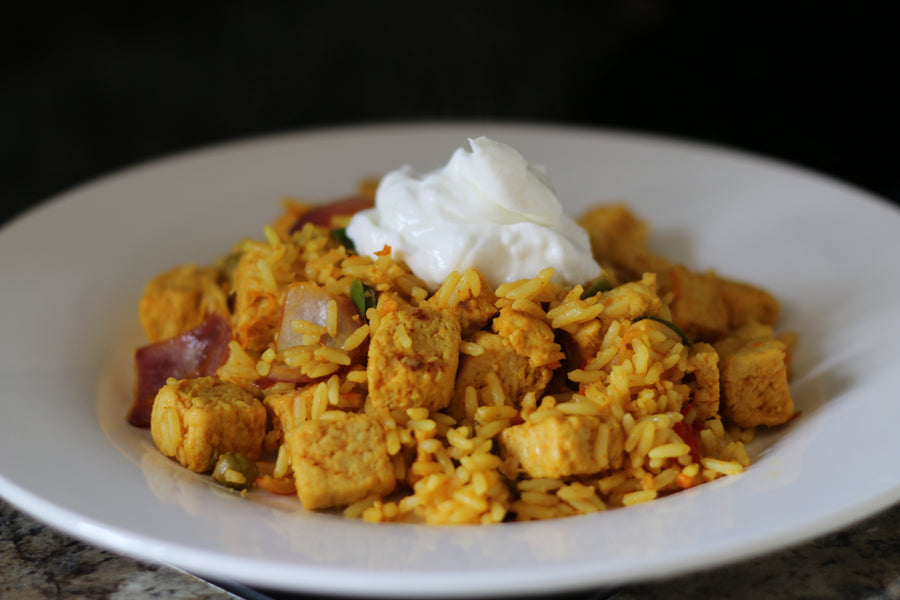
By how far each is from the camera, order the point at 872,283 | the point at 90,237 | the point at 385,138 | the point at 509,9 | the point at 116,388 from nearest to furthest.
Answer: the point at 116,388, the point at 872,283, the point at 90,237, the point at 385,138, the point at 509,9

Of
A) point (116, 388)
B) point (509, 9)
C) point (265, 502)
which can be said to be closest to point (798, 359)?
point (265, 502)

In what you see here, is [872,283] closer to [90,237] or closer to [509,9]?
[90,237]

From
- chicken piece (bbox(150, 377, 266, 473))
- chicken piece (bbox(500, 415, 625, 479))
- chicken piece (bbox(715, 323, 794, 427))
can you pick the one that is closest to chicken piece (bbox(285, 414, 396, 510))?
chicken piece (bbox(150, 377, 266, 473))

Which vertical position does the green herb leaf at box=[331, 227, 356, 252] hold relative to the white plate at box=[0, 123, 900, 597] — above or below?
above

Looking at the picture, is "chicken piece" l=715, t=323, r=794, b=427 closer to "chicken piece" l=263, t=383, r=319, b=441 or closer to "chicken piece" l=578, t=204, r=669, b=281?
"chicken piece" l=578, t=204, r=669, b=281

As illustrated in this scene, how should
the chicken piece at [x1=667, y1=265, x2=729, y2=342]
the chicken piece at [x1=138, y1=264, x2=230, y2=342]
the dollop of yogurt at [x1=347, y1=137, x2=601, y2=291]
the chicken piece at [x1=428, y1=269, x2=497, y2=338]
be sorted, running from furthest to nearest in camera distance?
the chicken piece at [x1=138, y1=264, x2=230, y2=342] → the chicken piece at [x1=667, y1=265, x2=729, y2=342] → the dollop of yogurt at [x1=347, y1=137, x2=601, y2=291] → the chicken piece at [x1=428, y1=269, x2=497, y2=338]

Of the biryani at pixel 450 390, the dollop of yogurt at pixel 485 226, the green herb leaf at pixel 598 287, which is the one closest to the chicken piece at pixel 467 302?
the biryani at pixel 450 390
